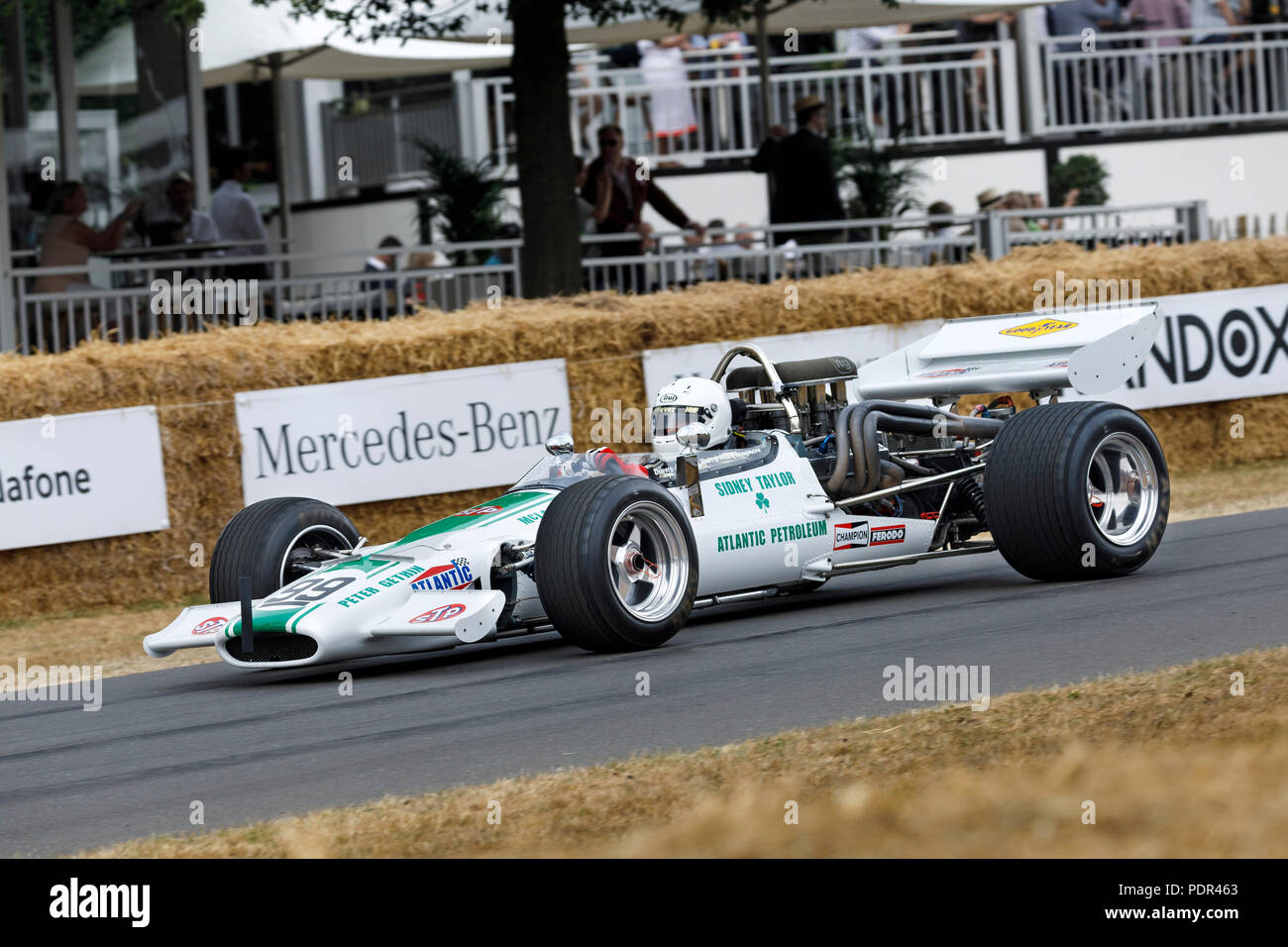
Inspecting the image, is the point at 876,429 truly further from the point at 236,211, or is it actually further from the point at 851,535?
the point at 236,211

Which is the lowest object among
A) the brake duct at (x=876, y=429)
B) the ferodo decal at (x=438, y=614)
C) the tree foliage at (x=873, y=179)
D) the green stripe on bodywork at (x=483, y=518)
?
the ferodo decal at (x=438, y=614)

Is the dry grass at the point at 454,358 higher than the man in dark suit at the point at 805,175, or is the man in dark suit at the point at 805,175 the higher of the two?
the man in dark suit at the point at 805,175

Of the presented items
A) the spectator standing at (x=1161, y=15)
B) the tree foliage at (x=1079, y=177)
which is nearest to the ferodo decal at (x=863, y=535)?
the tree foliage at (x=1079, y=177)

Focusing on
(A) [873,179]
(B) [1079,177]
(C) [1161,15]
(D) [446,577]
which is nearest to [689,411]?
(D) [446,577]

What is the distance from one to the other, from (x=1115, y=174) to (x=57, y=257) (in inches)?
524

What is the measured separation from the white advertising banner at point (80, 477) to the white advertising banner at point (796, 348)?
10.9 feet

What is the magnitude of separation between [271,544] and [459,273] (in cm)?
575

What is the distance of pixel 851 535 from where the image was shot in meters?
8.71

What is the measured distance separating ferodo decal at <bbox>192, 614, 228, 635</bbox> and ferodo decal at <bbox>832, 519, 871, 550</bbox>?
2824 millimetres

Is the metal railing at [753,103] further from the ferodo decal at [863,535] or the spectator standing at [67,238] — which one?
the ferodo decal at [863,535]

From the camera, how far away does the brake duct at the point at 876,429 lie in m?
8.77

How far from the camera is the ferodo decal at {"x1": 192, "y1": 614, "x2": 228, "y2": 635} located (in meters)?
7.53

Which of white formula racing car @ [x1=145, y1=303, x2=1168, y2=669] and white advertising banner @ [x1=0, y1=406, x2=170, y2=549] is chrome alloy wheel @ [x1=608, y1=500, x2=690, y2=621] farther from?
white advertising banner @ [x1=0, y1=406, x2=170, y2=549]
